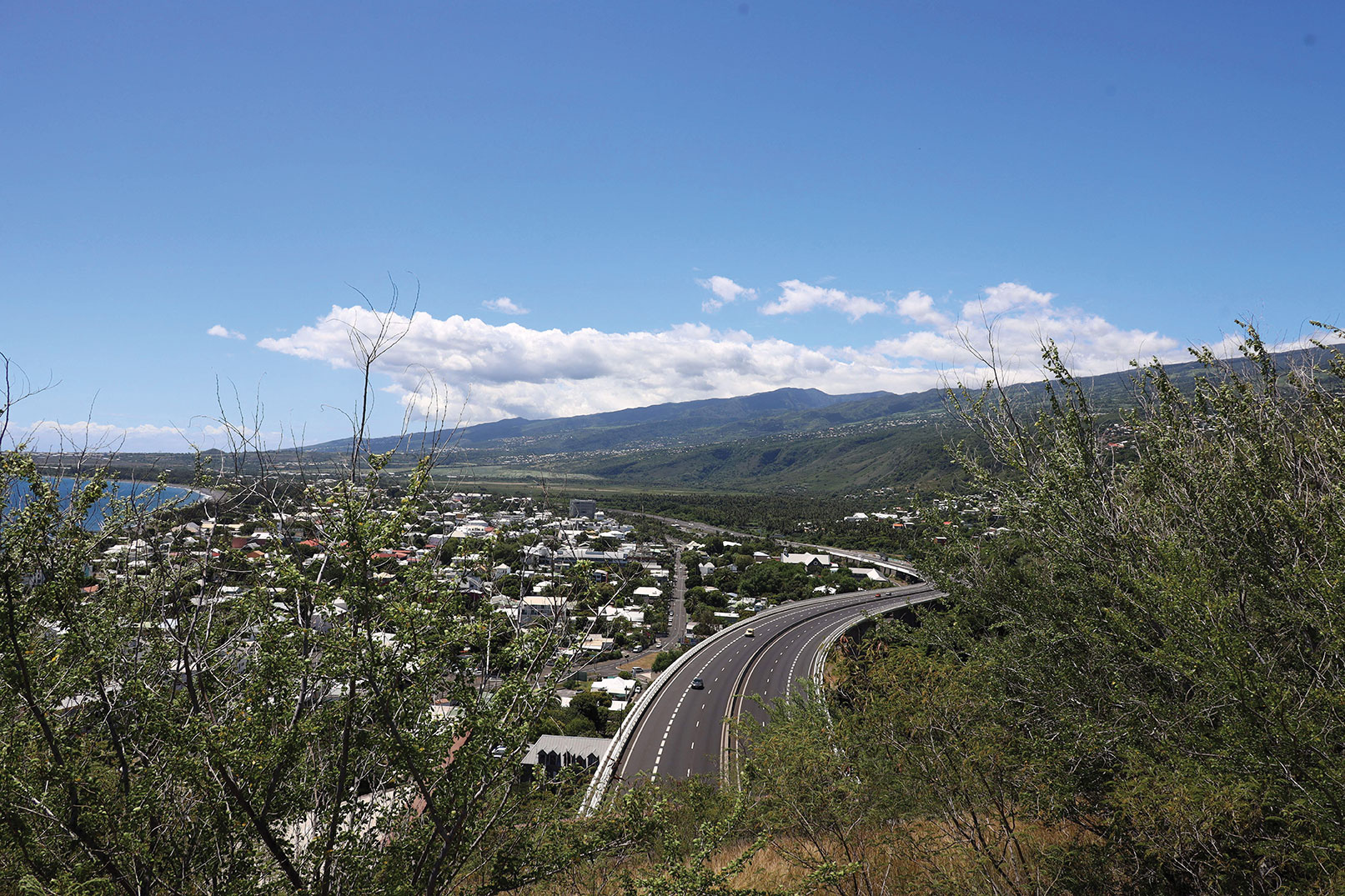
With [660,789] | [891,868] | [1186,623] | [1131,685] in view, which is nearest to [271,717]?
[660,789]

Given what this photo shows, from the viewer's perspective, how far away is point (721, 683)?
A: 1206 inches

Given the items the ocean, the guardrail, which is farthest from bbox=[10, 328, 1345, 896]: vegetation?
the guardrail

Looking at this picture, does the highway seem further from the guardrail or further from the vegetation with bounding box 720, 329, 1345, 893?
the vegetation with bounding box 720, 329, 1345, 893

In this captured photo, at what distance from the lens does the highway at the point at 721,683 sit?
882 inches

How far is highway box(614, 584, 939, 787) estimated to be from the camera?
2241cm

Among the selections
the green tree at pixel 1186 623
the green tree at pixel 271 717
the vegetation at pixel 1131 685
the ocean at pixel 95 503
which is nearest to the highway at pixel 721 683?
the vegetation at pixel 1131 685

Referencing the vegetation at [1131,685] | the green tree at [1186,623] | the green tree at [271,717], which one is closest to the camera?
the green tree at [271,717]

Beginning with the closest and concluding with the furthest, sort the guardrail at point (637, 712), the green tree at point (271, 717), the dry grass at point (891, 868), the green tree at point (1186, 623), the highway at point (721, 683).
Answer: the green tree at point (271, 717), the green tree at point (1186, 623), the dry grass at point (891, 868), the guardrail at point (637, 712), the highway at point (721, 683)

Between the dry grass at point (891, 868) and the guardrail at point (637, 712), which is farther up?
the dry grass at point (891, 868)

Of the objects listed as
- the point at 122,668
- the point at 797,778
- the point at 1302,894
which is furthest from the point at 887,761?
the point at 122,668

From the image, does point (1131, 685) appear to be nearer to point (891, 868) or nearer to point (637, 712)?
point (891, 868)

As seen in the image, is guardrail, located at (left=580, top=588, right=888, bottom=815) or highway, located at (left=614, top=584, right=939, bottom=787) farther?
highway, located at (left=614, top=584, right=939, bottom=787)

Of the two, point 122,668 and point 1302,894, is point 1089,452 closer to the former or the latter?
point 1302,894

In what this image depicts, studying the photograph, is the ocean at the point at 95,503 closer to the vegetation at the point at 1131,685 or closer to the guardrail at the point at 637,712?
the guardrail at the point at 637,712
